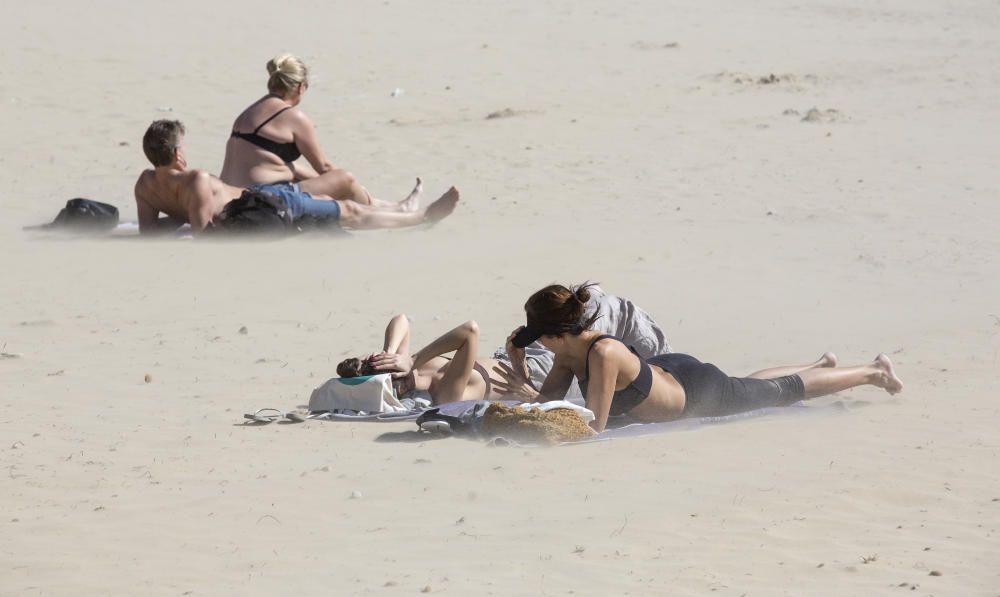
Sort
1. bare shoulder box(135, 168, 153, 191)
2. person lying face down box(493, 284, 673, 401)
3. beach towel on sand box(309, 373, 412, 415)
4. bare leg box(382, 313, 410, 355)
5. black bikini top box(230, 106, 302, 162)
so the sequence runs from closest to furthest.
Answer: beach towel on sand box(309, 373, 412, 415)
bare leg box(382, 313, 410, 355)
person lying face down box(493, 284, 673, 401)
bare shoulder box(135, 168, 153, 191)
black bikini top box(230, 106, 302, 162)

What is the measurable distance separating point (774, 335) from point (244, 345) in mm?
3013

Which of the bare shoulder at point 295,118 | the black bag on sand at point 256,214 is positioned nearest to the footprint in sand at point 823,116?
the bare shoulder at point 295,118

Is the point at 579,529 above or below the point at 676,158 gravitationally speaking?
below

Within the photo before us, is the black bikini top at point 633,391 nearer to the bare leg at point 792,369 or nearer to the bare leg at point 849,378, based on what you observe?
the bare leg at point 792,369

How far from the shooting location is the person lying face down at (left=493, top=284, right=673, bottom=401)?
7.45 m

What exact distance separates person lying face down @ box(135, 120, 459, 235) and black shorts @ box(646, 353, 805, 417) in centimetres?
430

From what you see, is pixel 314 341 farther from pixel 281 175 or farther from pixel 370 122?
pixel 370 122

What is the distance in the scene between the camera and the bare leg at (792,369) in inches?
287

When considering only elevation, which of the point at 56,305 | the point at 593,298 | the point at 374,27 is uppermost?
the point at 374,27

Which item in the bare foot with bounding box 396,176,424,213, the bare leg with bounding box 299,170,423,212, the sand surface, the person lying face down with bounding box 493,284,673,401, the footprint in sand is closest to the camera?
the sand surface

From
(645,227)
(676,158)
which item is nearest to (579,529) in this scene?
(645,227)

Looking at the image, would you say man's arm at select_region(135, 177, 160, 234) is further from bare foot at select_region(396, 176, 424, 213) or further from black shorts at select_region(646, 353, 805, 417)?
black shorts at select_region(646, 353, 805, 417)

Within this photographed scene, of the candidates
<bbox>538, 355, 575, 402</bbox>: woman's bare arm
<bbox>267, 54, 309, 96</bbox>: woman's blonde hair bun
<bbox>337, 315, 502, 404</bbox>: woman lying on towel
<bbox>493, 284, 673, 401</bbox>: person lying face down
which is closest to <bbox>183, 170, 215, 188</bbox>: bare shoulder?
<bbox>267, 54, 309, 96</bbox>: woman's blonde hair bun

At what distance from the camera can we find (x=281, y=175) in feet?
36.2
